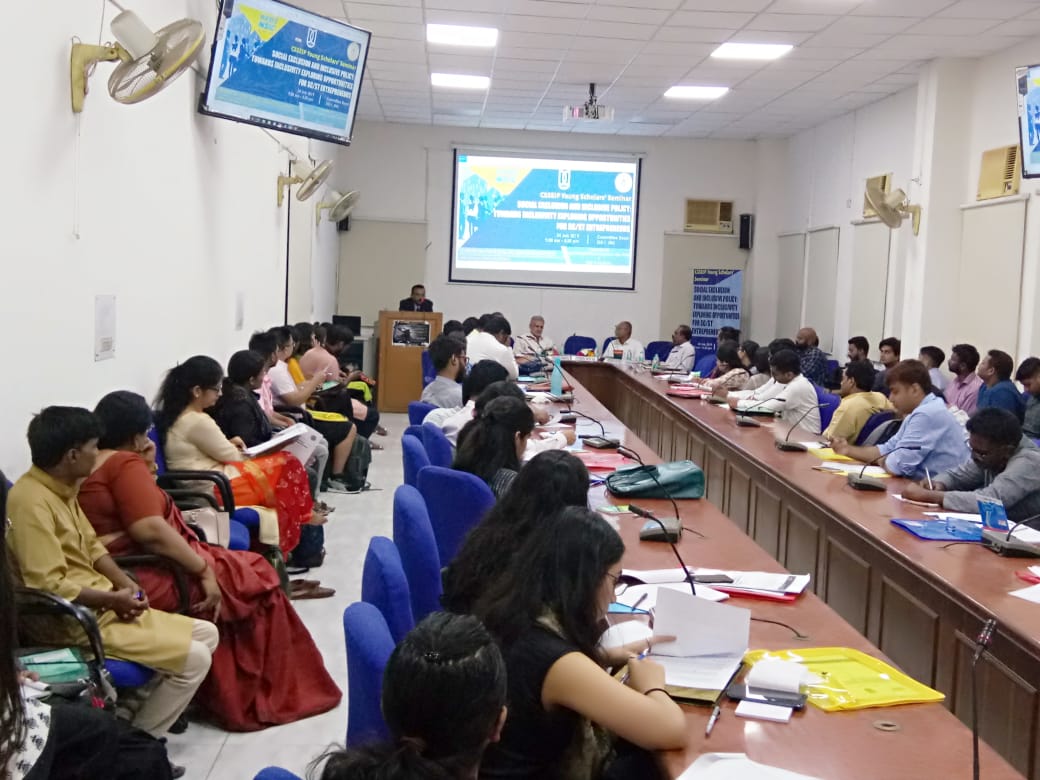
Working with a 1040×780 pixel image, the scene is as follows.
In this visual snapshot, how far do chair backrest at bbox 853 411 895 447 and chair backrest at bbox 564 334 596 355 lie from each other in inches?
264

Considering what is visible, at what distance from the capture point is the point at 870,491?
3.97 metres

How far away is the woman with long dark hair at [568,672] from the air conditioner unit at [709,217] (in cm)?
1099

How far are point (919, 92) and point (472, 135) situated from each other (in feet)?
18.1

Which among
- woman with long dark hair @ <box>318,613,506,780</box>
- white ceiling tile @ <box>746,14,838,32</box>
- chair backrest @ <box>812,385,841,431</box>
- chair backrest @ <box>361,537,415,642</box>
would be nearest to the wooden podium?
white ceiling tile @ <box>746,14,838,32</box>

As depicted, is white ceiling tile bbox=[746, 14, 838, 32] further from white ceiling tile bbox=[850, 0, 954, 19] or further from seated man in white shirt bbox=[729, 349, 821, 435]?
seated man in white shirt bbox=[729, 349, 821, 435]

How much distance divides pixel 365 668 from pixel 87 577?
1.48m

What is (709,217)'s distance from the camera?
12.5 meters

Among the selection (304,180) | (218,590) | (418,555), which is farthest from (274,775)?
(304,180)

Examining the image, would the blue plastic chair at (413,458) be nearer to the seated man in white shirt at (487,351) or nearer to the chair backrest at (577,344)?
the seated man in white shirt at (487,351)

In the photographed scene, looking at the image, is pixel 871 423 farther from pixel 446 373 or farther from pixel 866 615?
pixel 446 373

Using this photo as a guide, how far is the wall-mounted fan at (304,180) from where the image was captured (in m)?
7.36

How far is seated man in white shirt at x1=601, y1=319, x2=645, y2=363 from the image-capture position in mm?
10984

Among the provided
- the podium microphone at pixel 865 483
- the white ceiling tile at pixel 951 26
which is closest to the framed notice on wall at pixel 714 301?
the white ceiling tile at pixel 951 26

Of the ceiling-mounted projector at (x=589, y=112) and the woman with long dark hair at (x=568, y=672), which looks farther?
the ceiling-mounted projector at (x=589, y=112)
